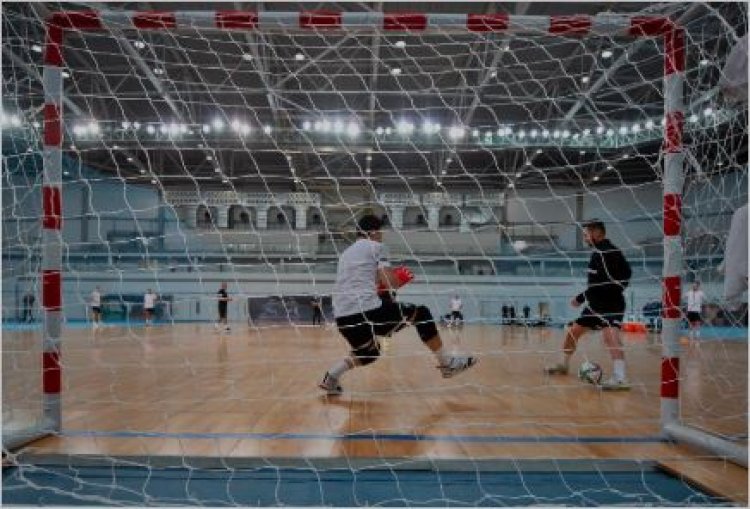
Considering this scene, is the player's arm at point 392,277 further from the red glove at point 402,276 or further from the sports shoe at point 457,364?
the sports shoe at point 457,364

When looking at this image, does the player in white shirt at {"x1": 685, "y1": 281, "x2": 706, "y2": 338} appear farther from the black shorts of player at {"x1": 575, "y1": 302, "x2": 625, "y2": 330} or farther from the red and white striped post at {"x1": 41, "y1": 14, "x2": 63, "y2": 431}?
the red and white striped post at {"x1": 41, "y1": 14, "x2": 63, "y2": 431}

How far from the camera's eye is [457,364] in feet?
15.1

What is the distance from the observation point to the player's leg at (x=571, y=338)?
5.19 metres

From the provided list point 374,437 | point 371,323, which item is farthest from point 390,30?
point 374,437

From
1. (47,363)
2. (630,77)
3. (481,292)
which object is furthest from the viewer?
(481,292)

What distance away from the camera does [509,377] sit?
19.4 ft

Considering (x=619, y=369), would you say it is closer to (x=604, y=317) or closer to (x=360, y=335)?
(x=604, y=317)

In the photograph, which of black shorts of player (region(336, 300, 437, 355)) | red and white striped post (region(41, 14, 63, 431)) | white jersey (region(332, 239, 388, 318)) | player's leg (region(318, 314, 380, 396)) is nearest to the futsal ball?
black shorts of player (region(336, 300, 437, 355))

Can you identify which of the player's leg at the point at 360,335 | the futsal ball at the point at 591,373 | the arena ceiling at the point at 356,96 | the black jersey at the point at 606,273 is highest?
the arena ceiling at the point at 356,96

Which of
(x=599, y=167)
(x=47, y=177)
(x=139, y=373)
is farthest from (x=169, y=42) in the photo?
(x=599, y=167)

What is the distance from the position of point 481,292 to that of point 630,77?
9.02m

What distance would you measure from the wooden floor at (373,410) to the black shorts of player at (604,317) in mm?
586

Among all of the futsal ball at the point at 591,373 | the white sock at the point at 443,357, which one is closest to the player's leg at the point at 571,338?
the futsal ball at the point at 591,373

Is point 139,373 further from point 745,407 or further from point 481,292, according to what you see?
point 481,292
